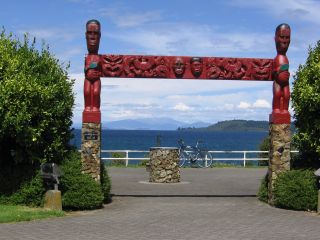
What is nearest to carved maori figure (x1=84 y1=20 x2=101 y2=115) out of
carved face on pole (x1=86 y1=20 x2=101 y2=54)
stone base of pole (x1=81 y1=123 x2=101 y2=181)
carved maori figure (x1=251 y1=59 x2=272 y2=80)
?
carved face on pole (x1=86 y1=20 x2=101 y2=54)

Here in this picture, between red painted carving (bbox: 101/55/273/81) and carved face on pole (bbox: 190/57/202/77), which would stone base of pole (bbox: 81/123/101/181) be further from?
carved face on pole (bbox: 190/57/202/77)

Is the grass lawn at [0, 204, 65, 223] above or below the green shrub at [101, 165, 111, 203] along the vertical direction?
below

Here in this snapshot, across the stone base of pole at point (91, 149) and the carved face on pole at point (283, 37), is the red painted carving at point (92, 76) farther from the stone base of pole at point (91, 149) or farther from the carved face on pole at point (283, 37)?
the carved face on pole at point (283, 37)

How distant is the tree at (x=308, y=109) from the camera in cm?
1397

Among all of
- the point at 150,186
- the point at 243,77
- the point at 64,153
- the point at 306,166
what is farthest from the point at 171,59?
the point at 150,186

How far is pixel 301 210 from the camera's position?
44.5ft

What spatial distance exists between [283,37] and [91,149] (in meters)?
5.72

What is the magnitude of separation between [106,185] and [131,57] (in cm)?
340

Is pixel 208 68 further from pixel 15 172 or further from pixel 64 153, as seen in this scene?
pixel 15 172

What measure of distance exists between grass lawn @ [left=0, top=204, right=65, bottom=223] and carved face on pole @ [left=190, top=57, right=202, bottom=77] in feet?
16.6

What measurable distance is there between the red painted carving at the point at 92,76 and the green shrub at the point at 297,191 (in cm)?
490

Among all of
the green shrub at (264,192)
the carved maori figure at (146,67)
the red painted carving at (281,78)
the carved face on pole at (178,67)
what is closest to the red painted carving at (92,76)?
the carved maori figure at (146,67)

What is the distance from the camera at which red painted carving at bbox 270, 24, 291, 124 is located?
47.5 ft

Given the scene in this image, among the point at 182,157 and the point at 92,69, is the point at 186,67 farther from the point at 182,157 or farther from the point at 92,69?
the point at 182,157
